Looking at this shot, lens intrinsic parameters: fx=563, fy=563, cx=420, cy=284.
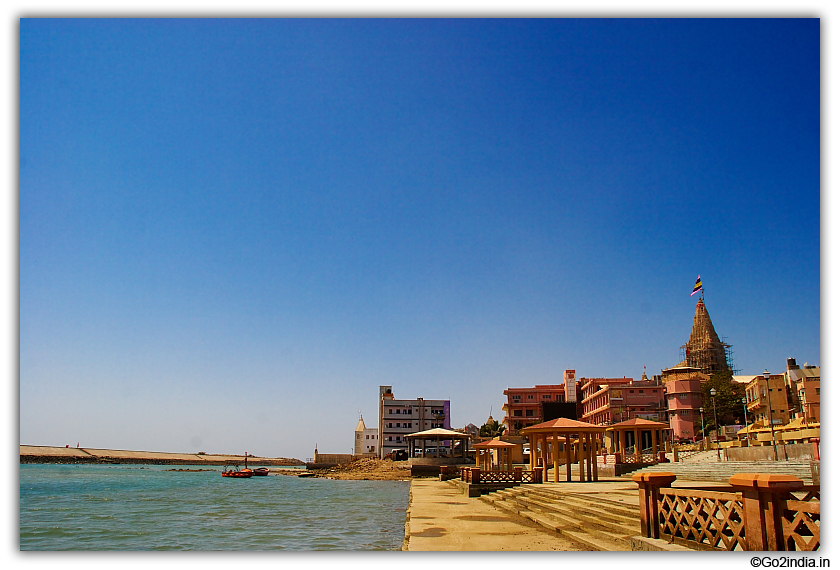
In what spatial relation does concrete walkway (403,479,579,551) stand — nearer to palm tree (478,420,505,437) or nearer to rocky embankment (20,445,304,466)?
palm tree (478,420,505,437)

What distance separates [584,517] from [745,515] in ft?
18.9

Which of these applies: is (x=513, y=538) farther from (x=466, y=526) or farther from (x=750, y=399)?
(x=750, y=399)

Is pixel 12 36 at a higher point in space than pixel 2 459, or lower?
higher

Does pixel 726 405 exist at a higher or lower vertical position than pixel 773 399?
lower

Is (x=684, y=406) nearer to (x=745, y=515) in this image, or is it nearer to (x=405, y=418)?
(x=405, y=418)

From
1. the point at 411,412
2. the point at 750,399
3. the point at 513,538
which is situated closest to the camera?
the point at 513,538

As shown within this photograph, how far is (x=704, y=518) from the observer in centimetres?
786

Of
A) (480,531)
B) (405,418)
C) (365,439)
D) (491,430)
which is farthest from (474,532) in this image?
(365,439)

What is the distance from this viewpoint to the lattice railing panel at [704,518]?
7.23 meters

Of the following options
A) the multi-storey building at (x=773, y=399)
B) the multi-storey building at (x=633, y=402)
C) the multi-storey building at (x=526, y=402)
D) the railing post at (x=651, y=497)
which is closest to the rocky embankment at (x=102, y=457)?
the multi-storey building at (x=526, y=402)

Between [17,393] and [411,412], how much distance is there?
243 feet

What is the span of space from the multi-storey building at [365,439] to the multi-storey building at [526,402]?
37297 mm
